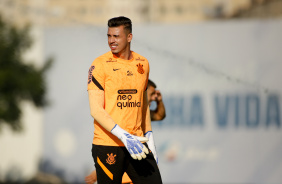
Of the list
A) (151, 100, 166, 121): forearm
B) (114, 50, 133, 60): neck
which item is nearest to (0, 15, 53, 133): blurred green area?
(151, 100, 166, 121): forearm

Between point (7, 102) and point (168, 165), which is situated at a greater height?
point (7, 102)

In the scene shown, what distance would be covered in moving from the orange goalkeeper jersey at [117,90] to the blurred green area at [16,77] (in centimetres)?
907

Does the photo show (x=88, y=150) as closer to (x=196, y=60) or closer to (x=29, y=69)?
(x=29, y=69)

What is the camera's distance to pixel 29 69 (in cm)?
1532

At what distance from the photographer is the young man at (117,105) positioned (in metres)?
4.87

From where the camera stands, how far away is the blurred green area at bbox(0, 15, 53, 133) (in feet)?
45.9

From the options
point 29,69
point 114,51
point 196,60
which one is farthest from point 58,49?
point 114,51

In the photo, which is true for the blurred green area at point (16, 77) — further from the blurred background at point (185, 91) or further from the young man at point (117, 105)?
the young man at point (117, 105)

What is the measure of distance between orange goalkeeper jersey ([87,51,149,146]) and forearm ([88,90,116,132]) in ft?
0.18

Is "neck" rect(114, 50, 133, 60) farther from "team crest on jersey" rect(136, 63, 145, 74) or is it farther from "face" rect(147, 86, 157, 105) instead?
"face" rect(147, 86, 157, 105)

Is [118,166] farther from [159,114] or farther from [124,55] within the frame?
[159,114]

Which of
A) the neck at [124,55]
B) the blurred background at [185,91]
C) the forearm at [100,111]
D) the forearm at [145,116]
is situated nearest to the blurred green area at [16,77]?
the blurred background at [185,91]

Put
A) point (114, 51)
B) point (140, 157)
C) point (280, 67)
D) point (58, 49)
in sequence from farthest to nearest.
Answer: point (58, 49) < point (280, 67) < point (114, 51) < point (140, 157)

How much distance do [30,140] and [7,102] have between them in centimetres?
179
